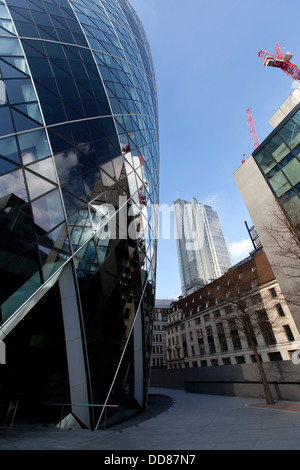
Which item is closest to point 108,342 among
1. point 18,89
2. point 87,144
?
point 87,144

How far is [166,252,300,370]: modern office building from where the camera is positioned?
108 ft

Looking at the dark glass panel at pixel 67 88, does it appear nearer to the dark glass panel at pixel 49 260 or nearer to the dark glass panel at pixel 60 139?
the dark glass panel at pixel 60 139

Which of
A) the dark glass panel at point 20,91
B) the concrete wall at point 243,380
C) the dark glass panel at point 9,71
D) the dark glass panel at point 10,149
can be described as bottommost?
the concrete wall at point 243,380

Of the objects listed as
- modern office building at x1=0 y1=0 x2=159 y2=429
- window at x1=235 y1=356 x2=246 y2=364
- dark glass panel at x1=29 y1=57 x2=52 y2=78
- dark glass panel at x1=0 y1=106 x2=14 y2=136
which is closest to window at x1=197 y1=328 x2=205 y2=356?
window at x1=235 y1=356 x2=246 y2=364

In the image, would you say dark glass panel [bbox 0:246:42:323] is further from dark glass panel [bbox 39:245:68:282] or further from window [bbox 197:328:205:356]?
window [bbox 197:328:205:356]

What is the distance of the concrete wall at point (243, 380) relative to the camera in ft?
51.0

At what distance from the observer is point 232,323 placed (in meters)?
35.8

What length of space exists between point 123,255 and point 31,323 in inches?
221

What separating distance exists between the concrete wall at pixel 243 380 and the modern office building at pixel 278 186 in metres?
4.57

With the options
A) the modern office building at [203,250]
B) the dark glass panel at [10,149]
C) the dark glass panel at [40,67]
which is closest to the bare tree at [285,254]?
the dark glass panel at [10,149]

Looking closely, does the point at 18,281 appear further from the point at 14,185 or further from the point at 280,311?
the point at 280,311

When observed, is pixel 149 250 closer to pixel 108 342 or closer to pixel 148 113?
pixel 108 342

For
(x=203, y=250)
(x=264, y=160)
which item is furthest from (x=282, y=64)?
(x=203, y=250)

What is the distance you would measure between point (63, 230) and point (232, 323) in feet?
112
